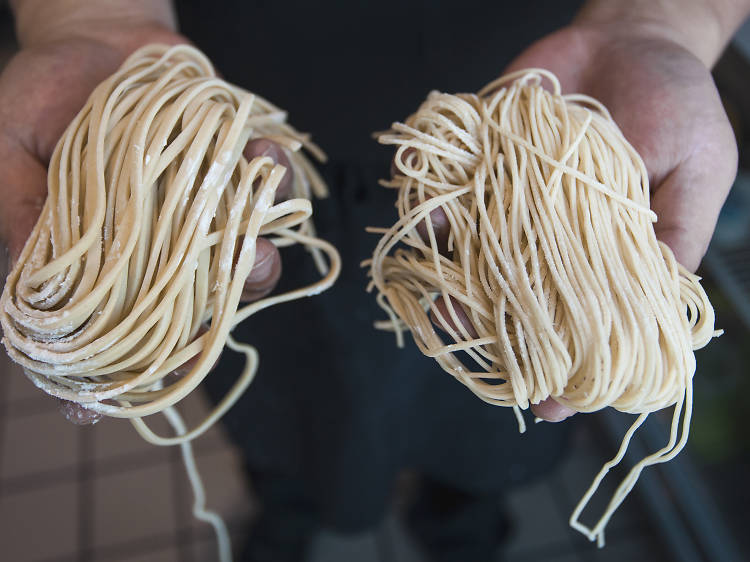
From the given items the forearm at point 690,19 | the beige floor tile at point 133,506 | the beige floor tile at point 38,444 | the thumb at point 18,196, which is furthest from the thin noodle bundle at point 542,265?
the beige floor tile at point 38,444

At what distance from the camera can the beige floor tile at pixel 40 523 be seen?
1.08 meters

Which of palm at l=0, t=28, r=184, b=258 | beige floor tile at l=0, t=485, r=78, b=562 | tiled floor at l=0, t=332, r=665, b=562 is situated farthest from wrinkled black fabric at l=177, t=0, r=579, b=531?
beige floor tile at l=0, t=485, r=78, b=562

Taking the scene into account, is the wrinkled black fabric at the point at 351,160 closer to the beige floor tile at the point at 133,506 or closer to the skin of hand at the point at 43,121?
the skin of hand at the point at 43,121

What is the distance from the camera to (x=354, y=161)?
0.73 m

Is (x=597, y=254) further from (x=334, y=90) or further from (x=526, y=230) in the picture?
(x=334, y=90)

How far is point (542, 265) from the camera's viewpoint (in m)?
0.44

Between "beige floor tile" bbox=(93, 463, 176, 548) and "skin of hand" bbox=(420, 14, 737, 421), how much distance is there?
3.01 feet

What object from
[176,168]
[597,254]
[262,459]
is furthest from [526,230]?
[262,459]

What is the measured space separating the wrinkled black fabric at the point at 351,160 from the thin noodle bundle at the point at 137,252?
23 cm

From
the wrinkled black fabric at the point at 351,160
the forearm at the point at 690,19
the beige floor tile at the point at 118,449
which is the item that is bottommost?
the beige floor tile at the point at 118,449

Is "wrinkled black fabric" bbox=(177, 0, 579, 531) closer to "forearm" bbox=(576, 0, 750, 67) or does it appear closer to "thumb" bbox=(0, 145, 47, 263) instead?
"forearm" bbox=(576, 0, 750, 67)

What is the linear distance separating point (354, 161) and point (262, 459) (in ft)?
1.77

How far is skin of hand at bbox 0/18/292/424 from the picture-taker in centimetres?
50

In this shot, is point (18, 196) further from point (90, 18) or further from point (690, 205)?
point (690, 205)
